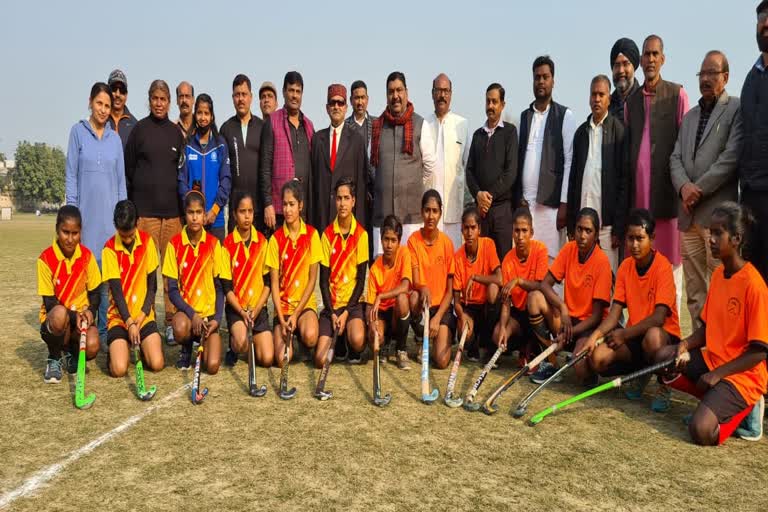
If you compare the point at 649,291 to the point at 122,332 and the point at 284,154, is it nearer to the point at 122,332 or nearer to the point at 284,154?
the point at 284,154

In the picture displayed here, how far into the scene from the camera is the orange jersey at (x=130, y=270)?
19.2 ft

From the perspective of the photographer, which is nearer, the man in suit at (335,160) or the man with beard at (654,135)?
the man with beard at (654,135)

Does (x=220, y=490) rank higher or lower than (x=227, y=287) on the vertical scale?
lower

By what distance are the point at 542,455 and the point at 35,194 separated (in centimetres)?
10587

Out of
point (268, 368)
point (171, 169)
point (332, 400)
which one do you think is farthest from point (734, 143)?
point (171, 169)

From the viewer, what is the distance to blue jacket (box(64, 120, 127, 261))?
662 centimetres

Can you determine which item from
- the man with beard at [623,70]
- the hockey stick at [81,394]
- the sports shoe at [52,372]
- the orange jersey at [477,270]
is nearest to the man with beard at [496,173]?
the orange jersey at [477,270]

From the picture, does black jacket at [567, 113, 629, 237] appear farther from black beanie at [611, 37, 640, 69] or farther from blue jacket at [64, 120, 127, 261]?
blue jacket at [64, 120, 127, 261]

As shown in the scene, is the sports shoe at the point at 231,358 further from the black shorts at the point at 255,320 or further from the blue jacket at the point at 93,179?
the blue jacket at the point at 93,179

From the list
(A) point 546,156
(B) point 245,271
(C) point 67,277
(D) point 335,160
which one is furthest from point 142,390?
(A) point 546,156

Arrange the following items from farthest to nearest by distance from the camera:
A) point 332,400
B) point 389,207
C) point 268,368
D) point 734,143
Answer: point 389,207 < point 268,368 < point 734,143 < point 332,400

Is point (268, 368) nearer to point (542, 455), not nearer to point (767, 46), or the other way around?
point (542, 455)

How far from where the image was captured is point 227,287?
20.0ft

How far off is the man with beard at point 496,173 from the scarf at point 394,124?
0.84m
